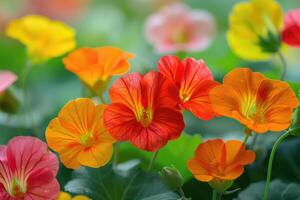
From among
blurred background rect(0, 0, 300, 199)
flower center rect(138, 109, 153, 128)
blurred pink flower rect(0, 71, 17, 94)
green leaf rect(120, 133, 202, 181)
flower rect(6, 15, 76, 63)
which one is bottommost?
blurred background rect(0, 0, 300, 199)

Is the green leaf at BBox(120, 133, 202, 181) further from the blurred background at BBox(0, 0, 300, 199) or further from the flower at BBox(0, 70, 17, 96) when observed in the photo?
the flower at BBox(0, 70, 17, 96)

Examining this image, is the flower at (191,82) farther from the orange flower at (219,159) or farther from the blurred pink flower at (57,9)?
the blurred pink flower at (57,9)

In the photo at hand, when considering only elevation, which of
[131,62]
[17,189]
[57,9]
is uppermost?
[17,189]

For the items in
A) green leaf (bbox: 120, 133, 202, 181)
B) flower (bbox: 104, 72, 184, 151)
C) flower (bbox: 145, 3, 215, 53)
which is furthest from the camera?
flower (bbox: 145, 3, 215, 53)

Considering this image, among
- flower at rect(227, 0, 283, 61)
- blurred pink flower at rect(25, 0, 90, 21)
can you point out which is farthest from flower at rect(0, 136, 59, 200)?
blurred pink flower at rect(25, 0, 90, 21)

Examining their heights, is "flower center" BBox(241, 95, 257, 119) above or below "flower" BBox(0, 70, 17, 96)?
above

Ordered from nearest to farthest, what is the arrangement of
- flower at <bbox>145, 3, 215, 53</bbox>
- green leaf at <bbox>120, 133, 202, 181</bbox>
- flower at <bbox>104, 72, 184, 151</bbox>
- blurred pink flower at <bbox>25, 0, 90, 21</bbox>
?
flower at <bbox>104, 72, 184, 151</bbox> → green leaf at <bbox>120, 133, 202, 181</bbox> → flower at <bbox>145, 3, 215, 53</bbox> → blurred pink flower at <bbox>25, 0, 90, 21</bbox>

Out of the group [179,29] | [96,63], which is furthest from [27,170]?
[179,29]

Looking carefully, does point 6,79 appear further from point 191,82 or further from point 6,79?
point 191,82

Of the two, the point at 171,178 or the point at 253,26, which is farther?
the point at 253,26
